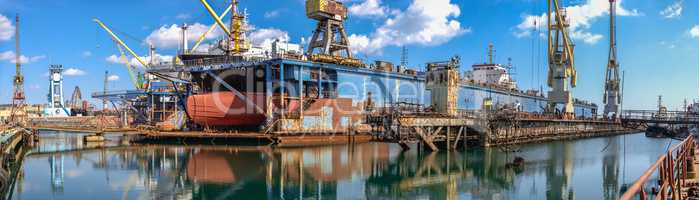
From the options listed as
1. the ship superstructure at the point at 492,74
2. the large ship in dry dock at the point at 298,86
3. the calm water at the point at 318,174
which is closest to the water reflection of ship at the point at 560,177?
the calm water at the point at 318,174

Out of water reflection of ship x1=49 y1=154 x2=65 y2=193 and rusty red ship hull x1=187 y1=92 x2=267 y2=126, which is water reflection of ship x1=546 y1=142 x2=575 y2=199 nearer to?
water reflection of ship x1=49 y1=154 x2=65 y2=193

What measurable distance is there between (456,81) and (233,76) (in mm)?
21390

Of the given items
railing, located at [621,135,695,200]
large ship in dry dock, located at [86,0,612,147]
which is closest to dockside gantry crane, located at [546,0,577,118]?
large ship in dry dock, located at [86,0,612,147]

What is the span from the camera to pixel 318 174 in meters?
24.3

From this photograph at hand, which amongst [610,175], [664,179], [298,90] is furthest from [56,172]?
[610,175]

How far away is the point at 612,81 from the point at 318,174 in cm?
6141

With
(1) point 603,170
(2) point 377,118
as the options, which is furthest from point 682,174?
Answer: (2) point 377,118

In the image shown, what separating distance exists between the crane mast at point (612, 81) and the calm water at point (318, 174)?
38172mm

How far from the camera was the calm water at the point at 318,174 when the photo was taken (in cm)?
1950

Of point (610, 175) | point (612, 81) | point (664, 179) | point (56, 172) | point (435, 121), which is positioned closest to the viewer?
point (664, 179)

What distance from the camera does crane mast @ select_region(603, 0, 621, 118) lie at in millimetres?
69375

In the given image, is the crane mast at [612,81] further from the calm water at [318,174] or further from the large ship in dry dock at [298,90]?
the calm water at [318,174]

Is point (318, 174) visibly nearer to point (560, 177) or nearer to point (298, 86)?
point (560, 177)

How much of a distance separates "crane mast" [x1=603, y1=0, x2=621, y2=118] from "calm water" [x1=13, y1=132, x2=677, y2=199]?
3817 cm
